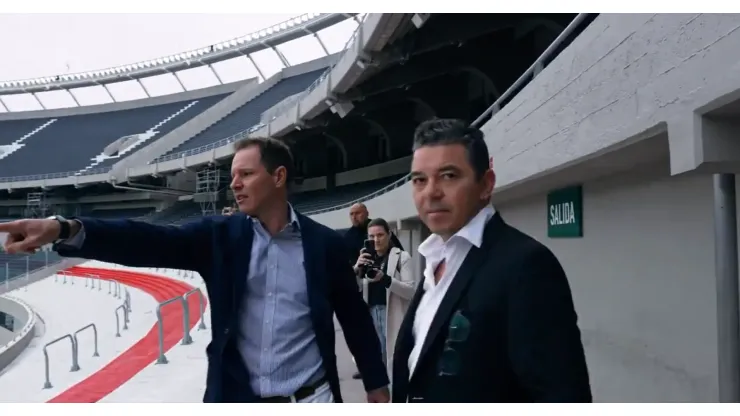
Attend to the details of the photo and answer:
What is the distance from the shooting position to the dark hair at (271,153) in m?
2.06

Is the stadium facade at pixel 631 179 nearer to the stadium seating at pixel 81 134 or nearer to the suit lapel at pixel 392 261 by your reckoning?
the suit lapel at pixel 392 261

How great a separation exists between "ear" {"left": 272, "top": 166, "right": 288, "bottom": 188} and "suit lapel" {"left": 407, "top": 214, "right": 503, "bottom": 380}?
0.91 m

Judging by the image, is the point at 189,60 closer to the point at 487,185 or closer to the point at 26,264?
the point at 26,264

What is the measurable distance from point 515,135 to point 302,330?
3.49 meters

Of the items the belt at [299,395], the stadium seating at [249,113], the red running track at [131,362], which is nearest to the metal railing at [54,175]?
the stadium seating at [249,113]

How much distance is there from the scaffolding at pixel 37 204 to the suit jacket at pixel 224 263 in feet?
112

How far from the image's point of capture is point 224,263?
78.7 inches

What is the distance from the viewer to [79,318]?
13.2 m

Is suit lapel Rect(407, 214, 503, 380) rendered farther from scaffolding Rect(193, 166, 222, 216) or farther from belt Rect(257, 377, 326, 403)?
scaffolding Rect(193, 166, 222, 216)

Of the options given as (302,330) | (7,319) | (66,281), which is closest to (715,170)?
(302,330)

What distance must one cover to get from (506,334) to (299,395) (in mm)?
998

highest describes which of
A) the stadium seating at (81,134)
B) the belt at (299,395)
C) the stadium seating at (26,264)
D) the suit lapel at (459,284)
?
the stadium seating at (81,134)

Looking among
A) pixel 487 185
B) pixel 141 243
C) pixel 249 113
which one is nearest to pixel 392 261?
pixel 141 243

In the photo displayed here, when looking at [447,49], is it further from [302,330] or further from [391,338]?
[302,330]
